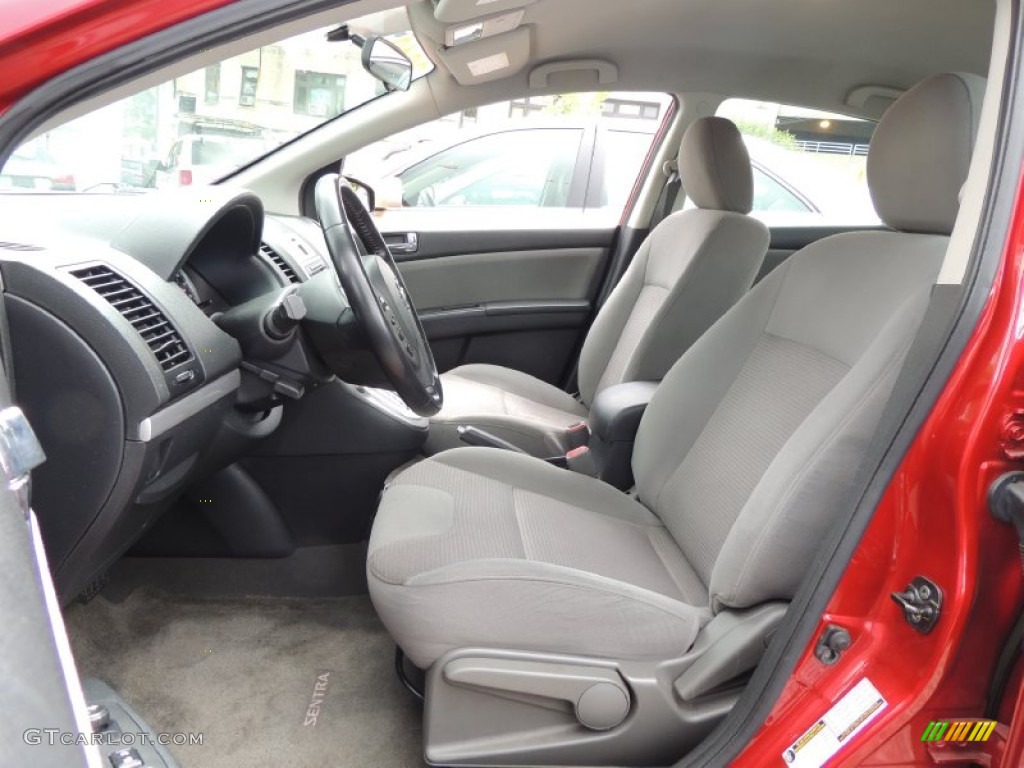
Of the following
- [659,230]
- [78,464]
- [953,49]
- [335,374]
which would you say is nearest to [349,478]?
[335,374]

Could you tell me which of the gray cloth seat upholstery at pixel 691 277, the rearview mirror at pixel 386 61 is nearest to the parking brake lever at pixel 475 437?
the gray cloth seat upholstery at pixel 691 277

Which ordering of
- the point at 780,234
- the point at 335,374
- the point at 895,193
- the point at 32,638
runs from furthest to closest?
1. the point at 780,234
2. the point at 335,374
3. the point at 895,193
4. the point at 32,638

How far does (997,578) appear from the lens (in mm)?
1124

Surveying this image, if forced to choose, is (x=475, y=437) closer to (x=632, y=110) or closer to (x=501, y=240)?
(x=501, y=240)

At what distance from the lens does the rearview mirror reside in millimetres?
2049

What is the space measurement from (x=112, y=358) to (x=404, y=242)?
6.11 ft

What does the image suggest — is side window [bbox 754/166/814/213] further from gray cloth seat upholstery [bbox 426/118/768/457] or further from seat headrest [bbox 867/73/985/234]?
seat headrest [bbox 867/73/985/234]

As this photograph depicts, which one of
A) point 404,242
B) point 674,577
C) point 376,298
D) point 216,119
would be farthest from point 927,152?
point 404,242

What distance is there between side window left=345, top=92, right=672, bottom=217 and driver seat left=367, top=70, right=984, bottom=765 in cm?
163

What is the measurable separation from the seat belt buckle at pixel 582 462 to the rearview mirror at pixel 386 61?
1.02 metres

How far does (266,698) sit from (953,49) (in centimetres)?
222

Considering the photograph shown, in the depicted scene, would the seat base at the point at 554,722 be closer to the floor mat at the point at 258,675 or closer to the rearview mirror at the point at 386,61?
the floor mat at the point at 258,675

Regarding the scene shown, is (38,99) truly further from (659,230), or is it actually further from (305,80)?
(659,230)

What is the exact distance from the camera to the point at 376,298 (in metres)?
1.66
